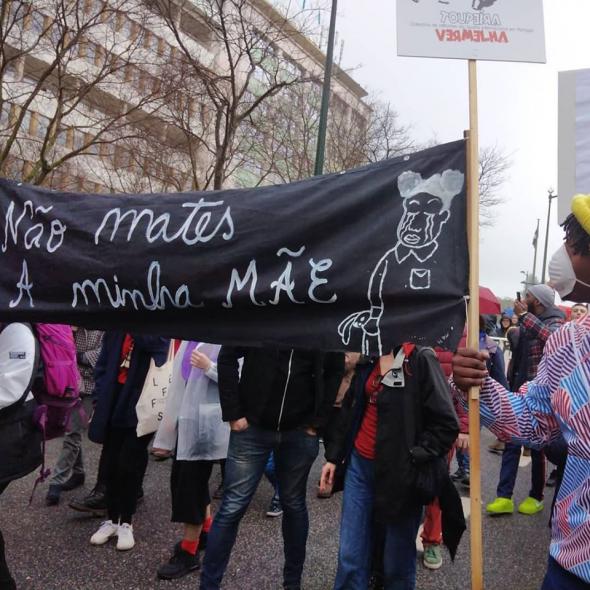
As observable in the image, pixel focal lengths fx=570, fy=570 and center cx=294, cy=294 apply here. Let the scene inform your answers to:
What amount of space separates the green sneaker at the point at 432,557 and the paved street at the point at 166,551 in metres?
0.05

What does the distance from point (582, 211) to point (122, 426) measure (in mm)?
3105

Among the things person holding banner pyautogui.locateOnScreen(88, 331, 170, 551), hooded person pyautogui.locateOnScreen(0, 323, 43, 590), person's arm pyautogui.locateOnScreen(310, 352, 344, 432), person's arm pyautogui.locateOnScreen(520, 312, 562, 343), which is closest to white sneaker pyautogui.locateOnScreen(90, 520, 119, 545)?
person holding banner pyautogui.locateOnScreen(88, 331, 170, 551)

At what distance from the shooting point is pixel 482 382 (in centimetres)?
193

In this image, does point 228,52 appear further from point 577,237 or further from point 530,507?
point 577,237

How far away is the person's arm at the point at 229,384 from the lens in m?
3.07

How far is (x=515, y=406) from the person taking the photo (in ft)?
6.39

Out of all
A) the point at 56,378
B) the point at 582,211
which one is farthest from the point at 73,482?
the point at 582,211

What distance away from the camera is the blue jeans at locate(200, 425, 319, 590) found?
297 cm

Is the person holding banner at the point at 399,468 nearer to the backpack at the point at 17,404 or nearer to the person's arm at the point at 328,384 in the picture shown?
the person's arm at the point at 328,384

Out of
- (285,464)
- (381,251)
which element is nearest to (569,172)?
(381,251)

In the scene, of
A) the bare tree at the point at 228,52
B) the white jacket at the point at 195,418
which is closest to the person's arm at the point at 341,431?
the white jacket at the point at 195,418

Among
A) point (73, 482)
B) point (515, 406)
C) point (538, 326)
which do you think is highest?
point (538, 326)

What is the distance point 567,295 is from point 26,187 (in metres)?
2.60

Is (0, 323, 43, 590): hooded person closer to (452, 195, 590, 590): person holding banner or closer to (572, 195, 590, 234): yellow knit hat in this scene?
(452, 195, 590, 590): person holding banner
